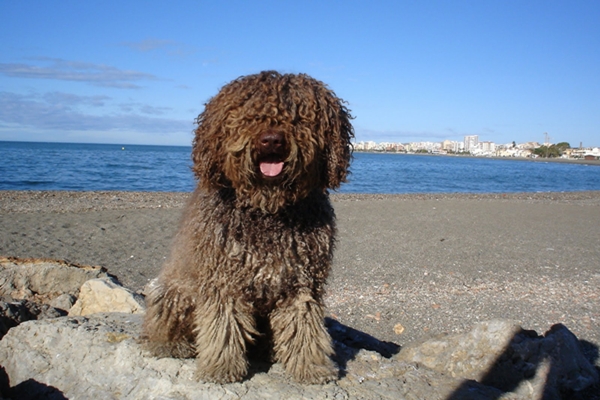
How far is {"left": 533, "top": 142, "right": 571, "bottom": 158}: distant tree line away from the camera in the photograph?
136 metres

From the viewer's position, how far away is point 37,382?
14.3 feet

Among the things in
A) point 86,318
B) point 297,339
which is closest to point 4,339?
point 86,318

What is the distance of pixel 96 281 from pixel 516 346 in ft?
15.9

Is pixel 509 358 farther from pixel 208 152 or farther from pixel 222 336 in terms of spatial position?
pixel 208 152

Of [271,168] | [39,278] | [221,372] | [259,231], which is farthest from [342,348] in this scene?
[39,278]

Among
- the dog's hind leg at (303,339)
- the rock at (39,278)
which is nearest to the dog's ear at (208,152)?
the dog's hind leg at (303,339)

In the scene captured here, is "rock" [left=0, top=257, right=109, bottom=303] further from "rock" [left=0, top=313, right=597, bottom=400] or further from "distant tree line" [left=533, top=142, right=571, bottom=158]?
"distant tree line" [left=533, top=142, right=571, bottom=158]

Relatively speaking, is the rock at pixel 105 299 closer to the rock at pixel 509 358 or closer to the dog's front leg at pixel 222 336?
the dog's front leg at pixel 222 336

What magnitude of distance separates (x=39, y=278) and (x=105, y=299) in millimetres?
1329

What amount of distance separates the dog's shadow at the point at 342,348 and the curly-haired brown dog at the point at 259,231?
0.62ft

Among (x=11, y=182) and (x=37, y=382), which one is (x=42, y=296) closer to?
(x=37, y=382)

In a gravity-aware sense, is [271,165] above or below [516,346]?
above

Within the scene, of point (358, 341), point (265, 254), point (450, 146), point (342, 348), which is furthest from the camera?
point (450, 146)

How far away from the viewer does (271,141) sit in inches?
123
